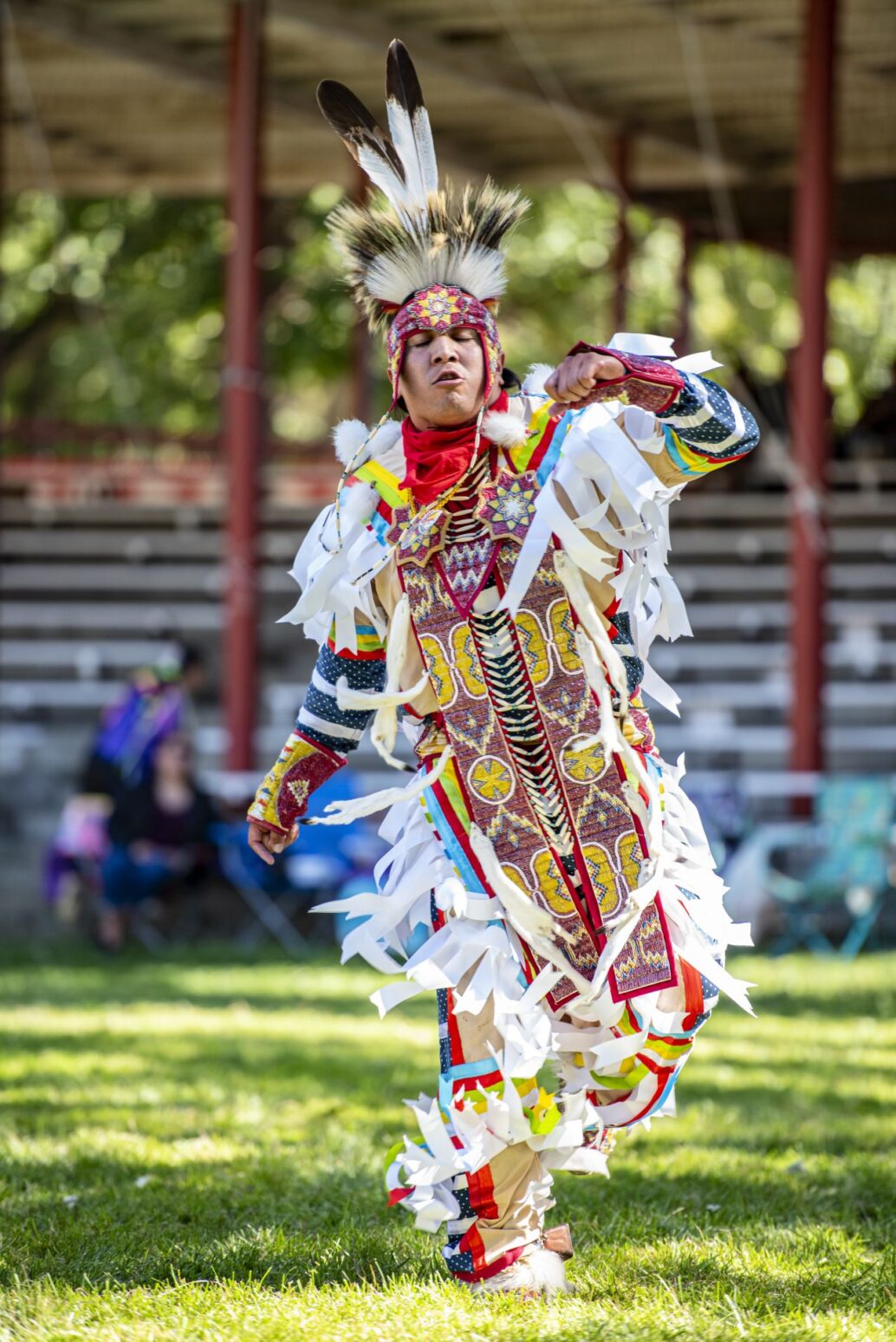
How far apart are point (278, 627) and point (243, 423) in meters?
3.46

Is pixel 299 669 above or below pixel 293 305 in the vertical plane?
below

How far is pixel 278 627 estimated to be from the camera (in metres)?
15.6

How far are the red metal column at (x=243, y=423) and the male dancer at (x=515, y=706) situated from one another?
855 centimetres

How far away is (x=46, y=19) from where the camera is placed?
13.7 m

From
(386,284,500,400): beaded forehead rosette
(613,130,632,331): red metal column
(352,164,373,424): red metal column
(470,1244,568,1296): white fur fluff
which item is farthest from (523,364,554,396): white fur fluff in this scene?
(352,164,373,424): red metal column

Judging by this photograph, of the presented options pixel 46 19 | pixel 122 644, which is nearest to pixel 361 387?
pixel 122 644

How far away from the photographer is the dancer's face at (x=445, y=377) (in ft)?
11.5

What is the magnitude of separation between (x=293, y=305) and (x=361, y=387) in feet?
22.5

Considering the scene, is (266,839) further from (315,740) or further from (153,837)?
(153,837)

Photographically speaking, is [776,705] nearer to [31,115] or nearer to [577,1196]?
[31,115]

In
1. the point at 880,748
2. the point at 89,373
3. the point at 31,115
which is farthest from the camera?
the point at 89,373

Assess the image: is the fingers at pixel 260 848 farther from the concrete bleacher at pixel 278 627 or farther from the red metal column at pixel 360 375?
the red metal column at pixel 360 375

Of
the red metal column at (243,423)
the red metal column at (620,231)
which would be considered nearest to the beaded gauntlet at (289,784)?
the red metal column at (243,423)

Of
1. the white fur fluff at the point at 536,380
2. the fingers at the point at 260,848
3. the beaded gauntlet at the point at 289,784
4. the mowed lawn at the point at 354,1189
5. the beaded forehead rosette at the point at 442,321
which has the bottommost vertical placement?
the mowed lawn at the point at 354,1189
